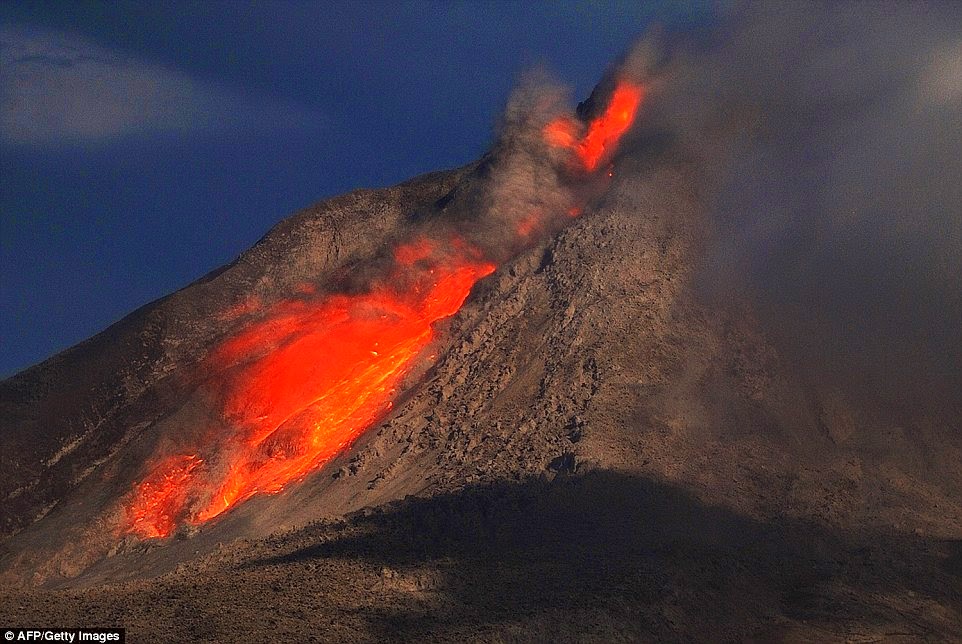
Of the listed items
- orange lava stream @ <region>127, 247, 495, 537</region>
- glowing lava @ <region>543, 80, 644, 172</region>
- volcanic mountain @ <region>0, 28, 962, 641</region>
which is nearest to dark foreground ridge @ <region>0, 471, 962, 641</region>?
volcanic mountain @ <region>0, 28, 962, 641</region>

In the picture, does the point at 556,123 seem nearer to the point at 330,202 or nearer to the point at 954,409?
the point at 330,202

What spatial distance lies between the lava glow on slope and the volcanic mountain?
0.11m

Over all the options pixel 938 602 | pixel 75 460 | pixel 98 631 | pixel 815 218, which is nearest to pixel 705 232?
pixel 815 218

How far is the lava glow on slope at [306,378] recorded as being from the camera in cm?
3806

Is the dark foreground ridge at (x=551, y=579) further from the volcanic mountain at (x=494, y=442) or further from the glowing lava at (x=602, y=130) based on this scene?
the glowing lava at (x=602, y=130)

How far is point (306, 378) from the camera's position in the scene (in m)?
41.4

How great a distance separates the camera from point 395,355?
4128cm

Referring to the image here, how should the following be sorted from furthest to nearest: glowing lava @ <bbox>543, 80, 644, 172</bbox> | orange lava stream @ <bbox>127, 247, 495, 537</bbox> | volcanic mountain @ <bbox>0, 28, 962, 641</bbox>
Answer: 1. glowing lava @ <bbox>543, 80, 644, 172</bbox>
2. orange lava stream @ <bbox>127, 247, 495, 537</bbox>
3. volcanic mountain @ <bbox>0, 28, 962, 641</bbox>

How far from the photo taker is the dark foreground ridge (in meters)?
24.1

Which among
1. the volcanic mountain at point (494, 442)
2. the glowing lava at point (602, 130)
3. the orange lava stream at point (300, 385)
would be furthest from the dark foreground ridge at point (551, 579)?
the glowing lava at point (602, 130)

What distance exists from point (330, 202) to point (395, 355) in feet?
41.0

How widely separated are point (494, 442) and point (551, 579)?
8799mm

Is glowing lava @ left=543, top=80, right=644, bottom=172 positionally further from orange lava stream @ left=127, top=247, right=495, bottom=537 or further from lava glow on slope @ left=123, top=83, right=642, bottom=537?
orange lava stream @ left=127, top=247, right=495, bottom=537

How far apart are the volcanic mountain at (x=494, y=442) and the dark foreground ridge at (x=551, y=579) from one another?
103mm
